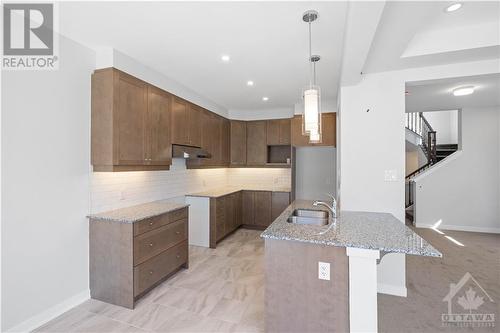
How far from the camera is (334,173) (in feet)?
17.6

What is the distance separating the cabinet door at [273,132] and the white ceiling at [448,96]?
243 cm

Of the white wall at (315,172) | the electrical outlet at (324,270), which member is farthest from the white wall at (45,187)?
the white wall at (315,172)

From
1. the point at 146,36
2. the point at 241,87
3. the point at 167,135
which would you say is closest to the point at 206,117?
the point at 241,87

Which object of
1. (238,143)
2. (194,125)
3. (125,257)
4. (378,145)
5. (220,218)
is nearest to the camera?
(125,257)

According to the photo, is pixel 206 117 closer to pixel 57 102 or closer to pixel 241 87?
pixel 241 87

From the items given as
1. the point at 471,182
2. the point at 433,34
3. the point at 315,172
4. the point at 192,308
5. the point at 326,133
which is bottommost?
the point at 192,308

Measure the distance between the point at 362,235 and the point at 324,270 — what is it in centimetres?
39

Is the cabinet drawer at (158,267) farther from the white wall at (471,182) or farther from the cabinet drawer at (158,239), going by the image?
the white wall at (471,182)

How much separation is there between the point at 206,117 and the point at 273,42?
2.26 meters

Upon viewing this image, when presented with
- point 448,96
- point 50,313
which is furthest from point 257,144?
point 50,313

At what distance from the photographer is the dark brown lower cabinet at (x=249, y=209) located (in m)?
4.57

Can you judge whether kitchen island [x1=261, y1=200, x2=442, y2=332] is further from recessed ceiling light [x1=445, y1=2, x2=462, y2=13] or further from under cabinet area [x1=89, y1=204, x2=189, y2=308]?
recessed ceiling light [x1=445, y1=2, x2=462, y2=13]

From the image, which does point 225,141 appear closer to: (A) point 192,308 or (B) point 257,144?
(B) point 257,144

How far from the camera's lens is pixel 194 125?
4055 mm
